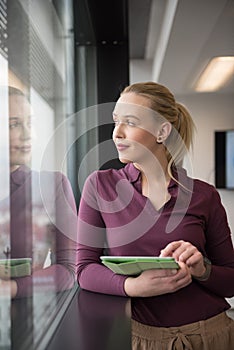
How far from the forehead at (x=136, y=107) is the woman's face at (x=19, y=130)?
283mm

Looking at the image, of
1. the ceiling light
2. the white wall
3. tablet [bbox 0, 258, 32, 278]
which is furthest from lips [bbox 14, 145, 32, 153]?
the white wall

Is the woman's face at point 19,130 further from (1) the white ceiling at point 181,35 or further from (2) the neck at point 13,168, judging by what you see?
(1) the white ceiling at point 181,35

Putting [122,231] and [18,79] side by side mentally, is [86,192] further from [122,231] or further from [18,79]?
[18,79]

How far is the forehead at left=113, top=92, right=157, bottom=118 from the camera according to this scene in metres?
1.22

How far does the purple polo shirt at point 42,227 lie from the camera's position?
86 centimetres

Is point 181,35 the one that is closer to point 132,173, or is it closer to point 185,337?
point 132,173

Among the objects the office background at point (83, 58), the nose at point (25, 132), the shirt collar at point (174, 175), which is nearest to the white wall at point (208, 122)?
the office background at point (83, 58)

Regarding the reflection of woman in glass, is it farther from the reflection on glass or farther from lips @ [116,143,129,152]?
lips @ [116,143,129,152]

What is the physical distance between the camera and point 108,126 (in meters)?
2.23

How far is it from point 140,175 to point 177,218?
5.3 inches

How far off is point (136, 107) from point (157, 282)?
0.39m

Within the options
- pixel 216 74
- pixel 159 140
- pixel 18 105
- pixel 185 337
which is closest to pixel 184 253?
pixel 185 337

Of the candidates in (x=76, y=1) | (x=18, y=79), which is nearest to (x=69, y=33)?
(x=76, y=1)

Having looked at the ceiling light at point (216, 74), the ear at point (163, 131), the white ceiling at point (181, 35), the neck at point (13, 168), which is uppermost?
the white ceiling at point (181, 35)
